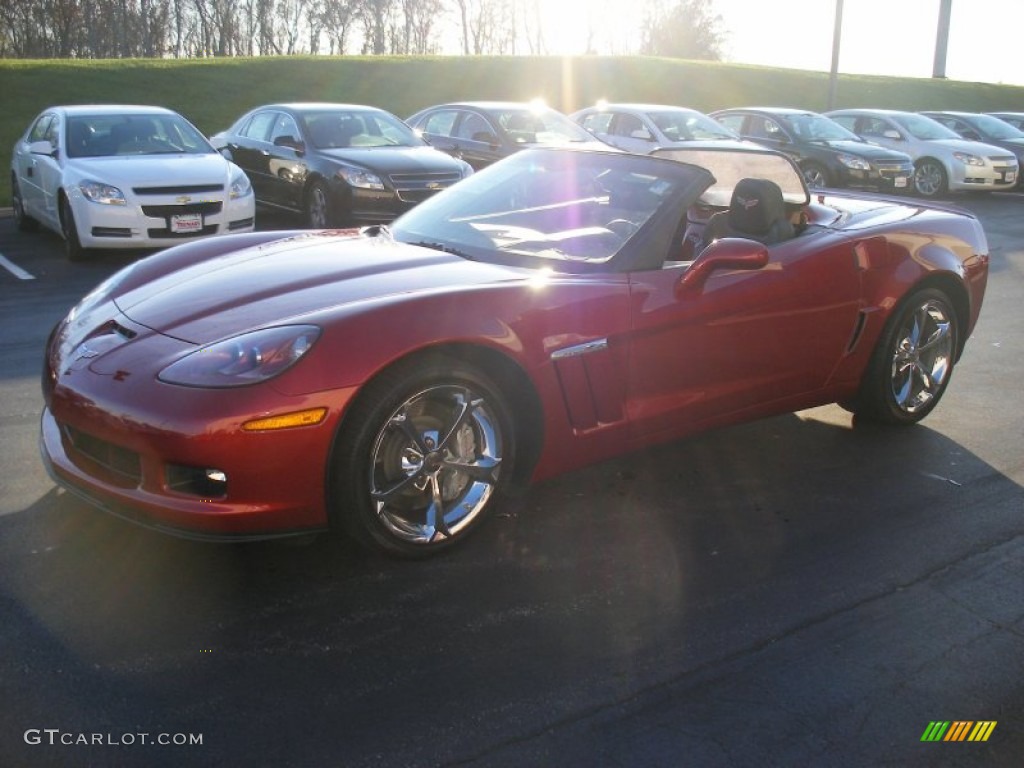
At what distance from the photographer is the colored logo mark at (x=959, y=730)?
120 inches

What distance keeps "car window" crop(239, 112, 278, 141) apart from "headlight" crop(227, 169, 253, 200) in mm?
2396

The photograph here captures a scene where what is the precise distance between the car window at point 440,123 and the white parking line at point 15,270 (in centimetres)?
648

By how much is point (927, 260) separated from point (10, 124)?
22481mm

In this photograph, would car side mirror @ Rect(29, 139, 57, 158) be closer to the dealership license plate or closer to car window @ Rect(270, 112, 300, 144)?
the dealership license plate

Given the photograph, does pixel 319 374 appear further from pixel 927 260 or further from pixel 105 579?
pixel 927 260

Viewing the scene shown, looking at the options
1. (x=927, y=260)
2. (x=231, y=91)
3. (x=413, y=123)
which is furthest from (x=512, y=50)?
(x=927, y=260)

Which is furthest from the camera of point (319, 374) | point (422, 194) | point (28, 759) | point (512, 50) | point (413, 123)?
point (512, 50)

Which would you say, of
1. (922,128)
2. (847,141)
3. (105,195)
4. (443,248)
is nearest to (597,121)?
(847,141)

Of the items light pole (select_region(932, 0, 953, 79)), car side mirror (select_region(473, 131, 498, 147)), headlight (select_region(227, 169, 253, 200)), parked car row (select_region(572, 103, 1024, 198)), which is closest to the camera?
headlight (select_region(227, 169, 253, 200))

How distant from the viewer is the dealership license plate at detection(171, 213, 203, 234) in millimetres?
10469

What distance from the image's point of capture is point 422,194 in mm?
12109

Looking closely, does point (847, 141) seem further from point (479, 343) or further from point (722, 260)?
point (479, 343)

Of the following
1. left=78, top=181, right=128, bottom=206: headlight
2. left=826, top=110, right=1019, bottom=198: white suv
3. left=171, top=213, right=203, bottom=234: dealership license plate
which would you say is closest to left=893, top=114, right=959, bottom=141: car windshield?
left=826, top=110, right=1019, bottom=198: white suv

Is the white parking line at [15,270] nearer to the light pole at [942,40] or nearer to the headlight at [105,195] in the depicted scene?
the headlight at [105,195]
